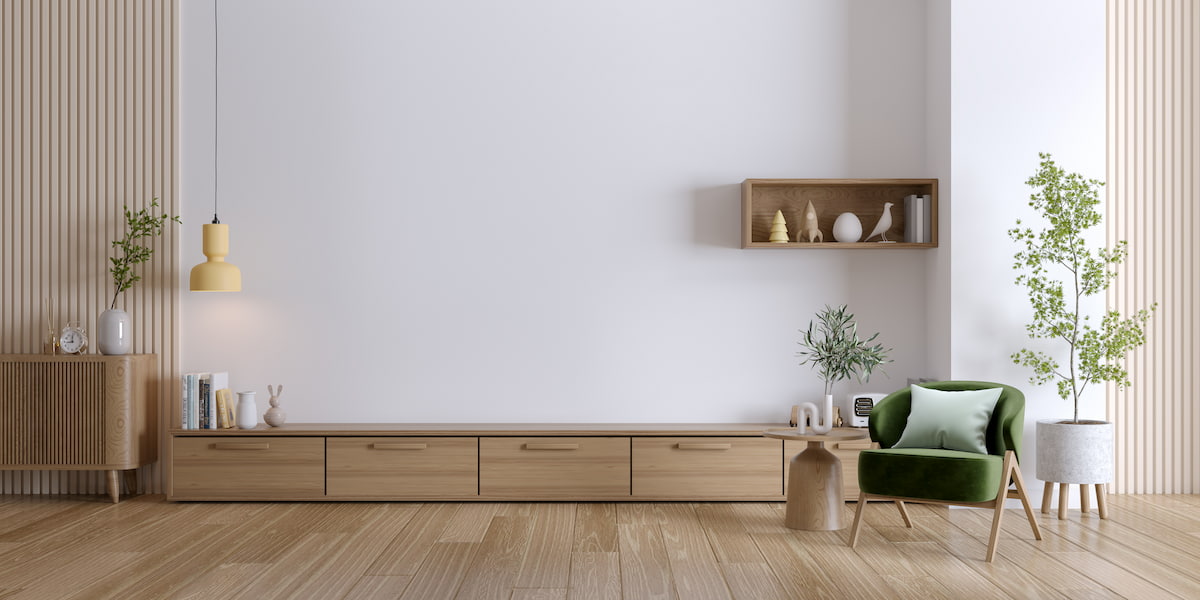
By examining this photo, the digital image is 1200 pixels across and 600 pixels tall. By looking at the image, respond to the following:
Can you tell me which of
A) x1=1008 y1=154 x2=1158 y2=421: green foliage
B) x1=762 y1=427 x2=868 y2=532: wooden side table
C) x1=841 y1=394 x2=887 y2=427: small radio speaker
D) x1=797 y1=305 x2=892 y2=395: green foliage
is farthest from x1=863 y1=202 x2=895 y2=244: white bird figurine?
x1=762 y1=427 x2=868 y2=532: wooden side table

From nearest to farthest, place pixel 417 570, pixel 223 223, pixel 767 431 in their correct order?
pixel 417 570 → pixel 767 431 → pixel 223 223

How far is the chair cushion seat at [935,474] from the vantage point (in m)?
3.83

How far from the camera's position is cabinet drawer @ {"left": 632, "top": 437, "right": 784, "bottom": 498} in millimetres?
4902

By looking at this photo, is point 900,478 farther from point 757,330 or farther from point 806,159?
point 806,159

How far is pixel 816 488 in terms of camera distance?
4.28 meters

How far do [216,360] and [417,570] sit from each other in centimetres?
238

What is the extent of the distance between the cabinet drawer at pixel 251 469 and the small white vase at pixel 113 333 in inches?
24.3

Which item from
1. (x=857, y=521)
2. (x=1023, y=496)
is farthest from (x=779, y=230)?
(x=1023, y=496)

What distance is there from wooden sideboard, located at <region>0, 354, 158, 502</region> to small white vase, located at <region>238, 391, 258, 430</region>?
56 cm

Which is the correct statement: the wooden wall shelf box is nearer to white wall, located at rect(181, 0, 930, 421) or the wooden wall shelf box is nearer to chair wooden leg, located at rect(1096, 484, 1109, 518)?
white wall, located at rect(181, 0, 930, 421)

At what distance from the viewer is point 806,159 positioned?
17.5 ft

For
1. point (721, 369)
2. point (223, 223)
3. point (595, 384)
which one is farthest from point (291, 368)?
point (721, 369)

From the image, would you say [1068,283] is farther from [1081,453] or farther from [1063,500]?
[1063,500]

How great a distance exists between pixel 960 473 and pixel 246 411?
3.66 m
